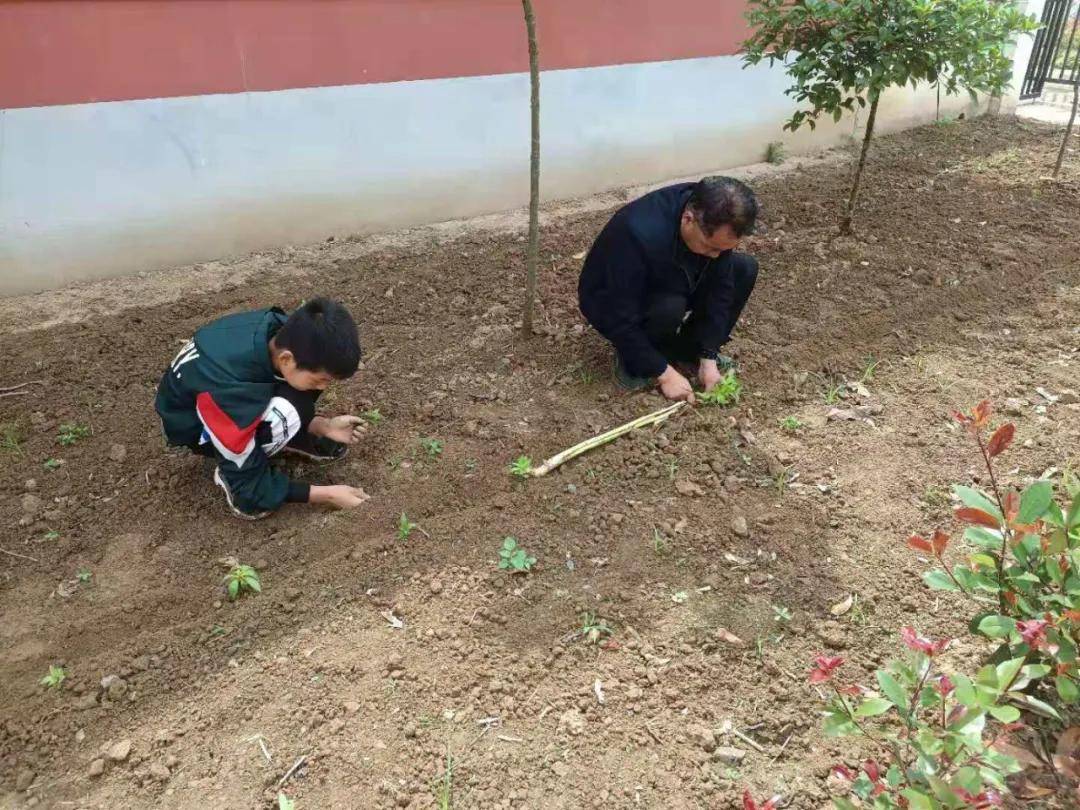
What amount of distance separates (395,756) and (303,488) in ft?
3.46

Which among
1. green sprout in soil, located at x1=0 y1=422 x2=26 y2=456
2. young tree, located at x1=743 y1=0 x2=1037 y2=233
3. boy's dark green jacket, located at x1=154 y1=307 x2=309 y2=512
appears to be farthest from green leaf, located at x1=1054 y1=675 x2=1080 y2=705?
green sprout in soil, located at x1=0 y1=422 x2=26 y2=456

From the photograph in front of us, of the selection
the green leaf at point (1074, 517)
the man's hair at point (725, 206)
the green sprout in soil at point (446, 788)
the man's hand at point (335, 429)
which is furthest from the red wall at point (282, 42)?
the green leaf at point (1074, 517)

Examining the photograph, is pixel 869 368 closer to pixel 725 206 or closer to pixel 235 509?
pixel 725 206

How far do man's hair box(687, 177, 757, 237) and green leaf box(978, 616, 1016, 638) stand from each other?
5.34ft

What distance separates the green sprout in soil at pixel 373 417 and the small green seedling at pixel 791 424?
1.67m

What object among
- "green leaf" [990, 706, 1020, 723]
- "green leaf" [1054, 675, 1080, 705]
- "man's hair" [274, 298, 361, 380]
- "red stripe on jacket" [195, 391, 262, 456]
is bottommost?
"red stripe on jacket" [195, 391, 262, 456]

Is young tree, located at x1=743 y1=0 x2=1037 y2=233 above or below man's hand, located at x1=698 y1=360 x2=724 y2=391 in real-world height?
above

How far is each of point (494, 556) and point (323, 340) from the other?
0.90 m

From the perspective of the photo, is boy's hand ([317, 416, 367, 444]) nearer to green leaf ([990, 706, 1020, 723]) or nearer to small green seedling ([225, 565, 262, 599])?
small green seedling ([225, 565, 262, 599])

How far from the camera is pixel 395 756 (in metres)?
2.02

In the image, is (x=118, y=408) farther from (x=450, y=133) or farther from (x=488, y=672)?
(x=450, y=133)

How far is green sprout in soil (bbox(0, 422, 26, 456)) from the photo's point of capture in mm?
3104

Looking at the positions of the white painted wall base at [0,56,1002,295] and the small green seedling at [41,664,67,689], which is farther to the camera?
the white painted wall base at [0,56,1002,295]

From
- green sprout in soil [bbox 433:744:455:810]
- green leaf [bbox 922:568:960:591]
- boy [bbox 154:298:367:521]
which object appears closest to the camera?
green leaf [bbox 922:568:960:591]
